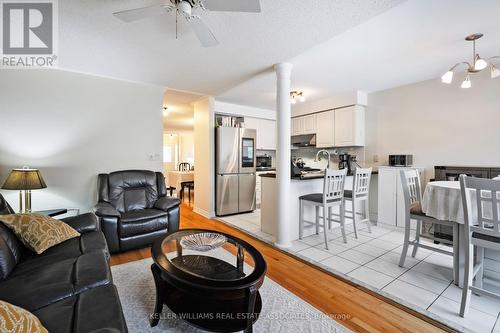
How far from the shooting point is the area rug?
154 cm

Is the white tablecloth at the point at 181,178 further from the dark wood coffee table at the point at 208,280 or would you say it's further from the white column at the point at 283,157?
the dark wood coffee table at the point at 208,280

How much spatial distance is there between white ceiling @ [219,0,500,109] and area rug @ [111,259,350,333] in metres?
2.47

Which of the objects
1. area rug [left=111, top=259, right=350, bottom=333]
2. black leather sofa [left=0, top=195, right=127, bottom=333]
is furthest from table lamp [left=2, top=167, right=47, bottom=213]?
area rug [left=111, top=259, right=350, bottom=333]

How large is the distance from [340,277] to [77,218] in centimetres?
263

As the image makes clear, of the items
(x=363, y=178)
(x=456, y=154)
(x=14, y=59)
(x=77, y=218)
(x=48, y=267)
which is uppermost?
(x=14, y=59)

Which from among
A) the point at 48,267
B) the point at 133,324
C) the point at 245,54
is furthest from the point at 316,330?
the point at 245,54

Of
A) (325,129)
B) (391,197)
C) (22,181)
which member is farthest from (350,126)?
(22,181)

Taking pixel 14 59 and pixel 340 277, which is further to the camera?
pixel 14 59

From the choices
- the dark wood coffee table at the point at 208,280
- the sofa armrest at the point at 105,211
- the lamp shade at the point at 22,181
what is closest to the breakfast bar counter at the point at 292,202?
the dark wood coffee table at the point at 208,280

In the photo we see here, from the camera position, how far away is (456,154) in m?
3.25

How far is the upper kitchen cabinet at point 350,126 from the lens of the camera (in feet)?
13.6

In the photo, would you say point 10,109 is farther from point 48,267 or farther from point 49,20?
point 48,267

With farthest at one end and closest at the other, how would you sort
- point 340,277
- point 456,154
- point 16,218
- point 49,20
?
point 456,154 → point 340,277 → point 49,20 → point 16,218

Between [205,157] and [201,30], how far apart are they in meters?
2.92
